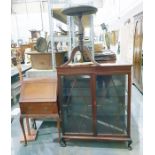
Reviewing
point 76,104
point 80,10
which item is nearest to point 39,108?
point 76,104

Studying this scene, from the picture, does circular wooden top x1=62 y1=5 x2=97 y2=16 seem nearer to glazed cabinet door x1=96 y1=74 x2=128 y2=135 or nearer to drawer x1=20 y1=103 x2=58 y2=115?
glazed cabinet door x1=96 y1=74 x2=128 y2=135

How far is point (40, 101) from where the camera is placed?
7.22 feet

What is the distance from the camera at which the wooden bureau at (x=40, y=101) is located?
2.21 meters

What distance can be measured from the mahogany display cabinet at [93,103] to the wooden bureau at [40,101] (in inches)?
3.7

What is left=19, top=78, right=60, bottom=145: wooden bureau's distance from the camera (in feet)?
7.24

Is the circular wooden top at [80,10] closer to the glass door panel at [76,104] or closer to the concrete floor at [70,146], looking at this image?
the glass door panel at [76,104]

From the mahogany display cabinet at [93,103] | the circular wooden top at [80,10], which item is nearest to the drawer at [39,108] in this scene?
the mahogany display cabinet at [93,103]

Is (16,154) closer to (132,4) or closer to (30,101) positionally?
(30,101)

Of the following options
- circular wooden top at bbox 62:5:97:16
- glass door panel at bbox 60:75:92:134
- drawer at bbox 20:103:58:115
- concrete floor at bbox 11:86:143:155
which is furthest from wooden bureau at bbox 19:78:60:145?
circular wooden top at bbox 62:5:97:16

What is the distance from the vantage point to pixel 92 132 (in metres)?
2.27

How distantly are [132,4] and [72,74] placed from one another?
3383 mm

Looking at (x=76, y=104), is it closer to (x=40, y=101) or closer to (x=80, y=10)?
(x=40, y=101)
